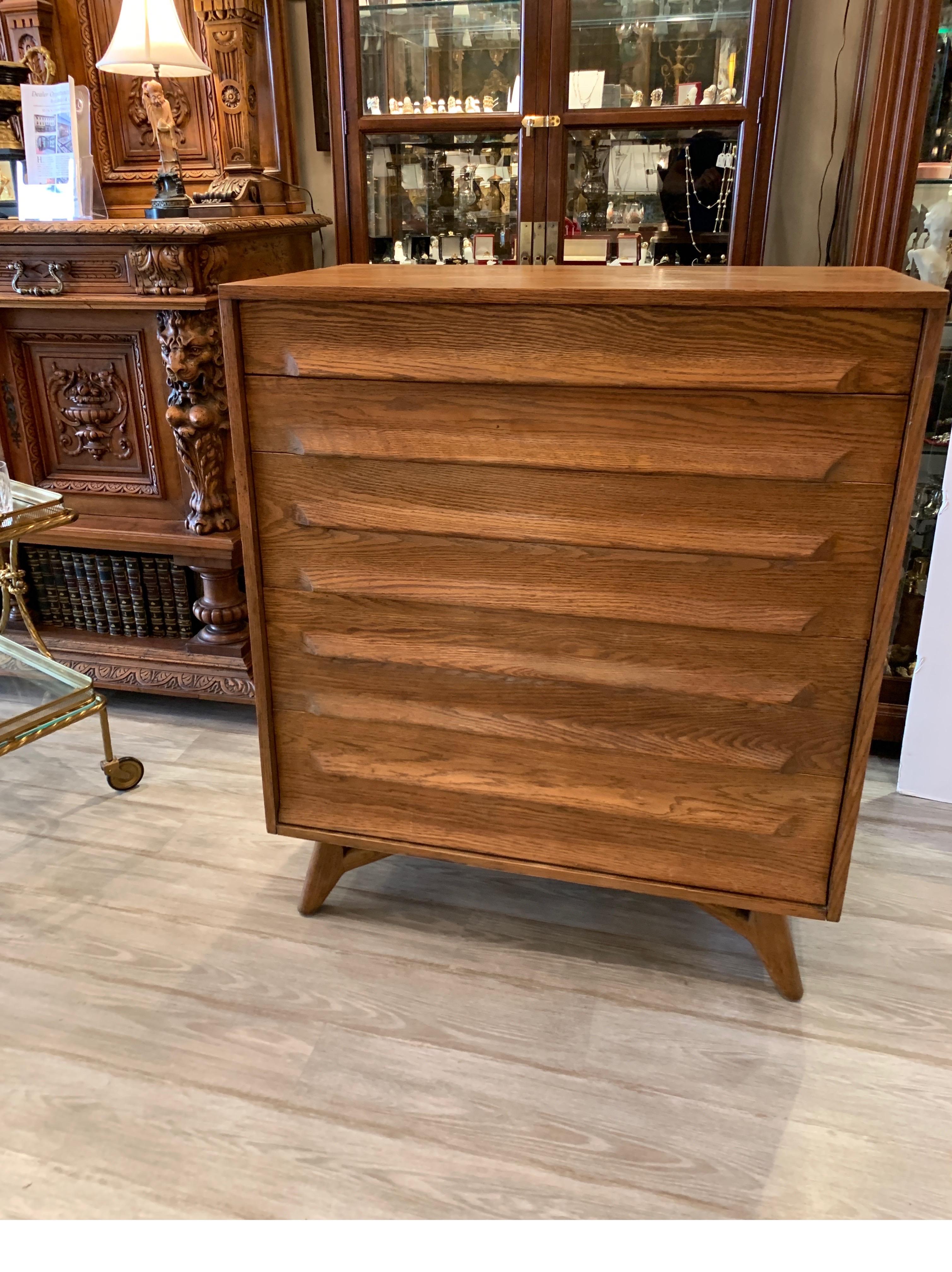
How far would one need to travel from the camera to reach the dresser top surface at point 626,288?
0.92 m

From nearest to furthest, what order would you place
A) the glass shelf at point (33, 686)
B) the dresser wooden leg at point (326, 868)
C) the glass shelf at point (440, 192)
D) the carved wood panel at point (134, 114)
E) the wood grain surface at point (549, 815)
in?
the wood grain surface at point (549, 815)
the dresser wooden leg at point (326, 868)
the glass shelf at point (33, 686)
the glass shelf at point (440, 192)
the carved wood panel at point (134, 114)

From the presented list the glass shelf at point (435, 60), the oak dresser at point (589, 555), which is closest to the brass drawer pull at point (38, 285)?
the glass shelf at point (435, 60)

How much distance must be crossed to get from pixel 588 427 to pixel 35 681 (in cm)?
129

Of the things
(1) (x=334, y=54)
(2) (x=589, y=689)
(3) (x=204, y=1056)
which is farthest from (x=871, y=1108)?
(1) (x=334, y=54)

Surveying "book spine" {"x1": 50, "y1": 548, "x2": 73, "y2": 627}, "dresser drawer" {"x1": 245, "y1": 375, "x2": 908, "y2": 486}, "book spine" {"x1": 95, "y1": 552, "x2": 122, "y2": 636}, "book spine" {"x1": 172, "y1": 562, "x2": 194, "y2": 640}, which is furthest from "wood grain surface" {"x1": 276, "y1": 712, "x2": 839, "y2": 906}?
"book spine" {"x1": 50, "y1": 548, "x2": 73, "y2": 627}

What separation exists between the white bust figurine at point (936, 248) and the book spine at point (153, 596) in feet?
5.30

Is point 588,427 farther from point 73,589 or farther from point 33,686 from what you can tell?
point 73,589

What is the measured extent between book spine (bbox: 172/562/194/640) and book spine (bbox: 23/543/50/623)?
1.12 ft

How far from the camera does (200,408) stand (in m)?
1.77

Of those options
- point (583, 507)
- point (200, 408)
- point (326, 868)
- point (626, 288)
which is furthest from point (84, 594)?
point (626, 288)

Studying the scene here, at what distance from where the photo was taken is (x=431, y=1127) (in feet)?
3.60

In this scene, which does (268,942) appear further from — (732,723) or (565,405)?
(565,405)

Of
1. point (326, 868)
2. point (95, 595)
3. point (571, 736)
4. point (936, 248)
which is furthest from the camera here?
point (95, 595)

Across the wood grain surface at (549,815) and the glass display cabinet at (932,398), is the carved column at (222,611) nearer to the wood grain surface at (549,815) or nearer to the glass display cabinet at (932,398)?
the wood grain surface at (549,815)
